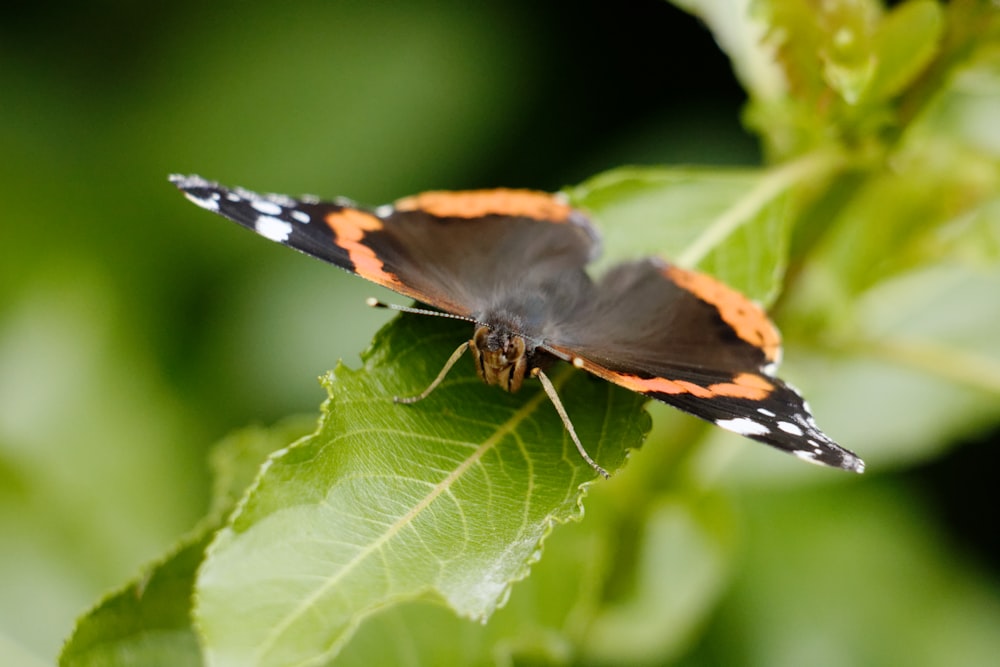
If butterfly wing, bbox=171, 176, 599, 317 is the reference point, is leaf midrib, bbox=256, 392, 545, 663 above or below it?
below

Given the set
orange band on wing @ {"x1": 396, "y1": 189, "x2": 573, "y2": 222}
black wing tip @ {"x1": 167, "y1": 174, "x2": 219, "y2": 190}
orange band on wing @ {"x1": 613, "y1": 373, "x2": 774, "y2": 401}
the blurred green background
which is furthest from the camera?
the blurred green background

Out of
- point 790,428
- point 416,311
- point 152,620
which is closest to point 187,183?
point 416,311

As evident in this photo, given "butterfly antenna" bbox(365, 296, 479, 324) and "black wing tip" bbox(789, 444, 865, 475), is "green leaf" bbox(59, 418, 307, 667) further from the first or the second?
"black wing tip" bbox(789, 444, 865, 475)

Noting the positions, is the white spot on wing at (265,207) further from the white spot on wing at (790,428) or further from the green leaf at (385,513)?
the white spot on wing at (790,428)

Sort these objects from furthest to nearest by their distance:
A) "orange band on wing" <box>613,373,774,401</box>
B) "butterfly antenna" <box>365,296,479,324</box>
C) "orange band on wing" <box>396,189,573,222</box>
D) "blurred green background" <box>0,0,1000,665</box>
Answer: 1. "blurred green background" <box>0,0,1000,665</box>
2. "orange band on wing" <box>396,189,573,222</box>
3. "butterfly antenna" <box>365,296,479,324</box>
4. "orange band on wing" <box>613,373,774,401</box>

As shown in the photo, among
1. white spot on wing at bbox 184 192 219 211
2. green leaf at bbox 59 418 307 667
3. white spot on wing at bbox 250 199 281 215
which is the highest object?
white spot on wing at bbox 250 199 281 215

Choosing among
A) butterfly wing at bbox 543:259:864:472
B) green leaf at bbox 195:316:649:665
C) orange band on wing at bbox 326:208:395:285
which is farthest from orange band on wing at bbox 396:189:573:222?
green leaf at bbox 195:316:649:665

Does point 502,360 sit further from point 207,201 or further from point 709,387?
point 207,201

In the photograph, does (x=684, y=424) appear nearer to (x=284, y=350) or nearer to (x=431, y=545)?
(x=431, y=545)
